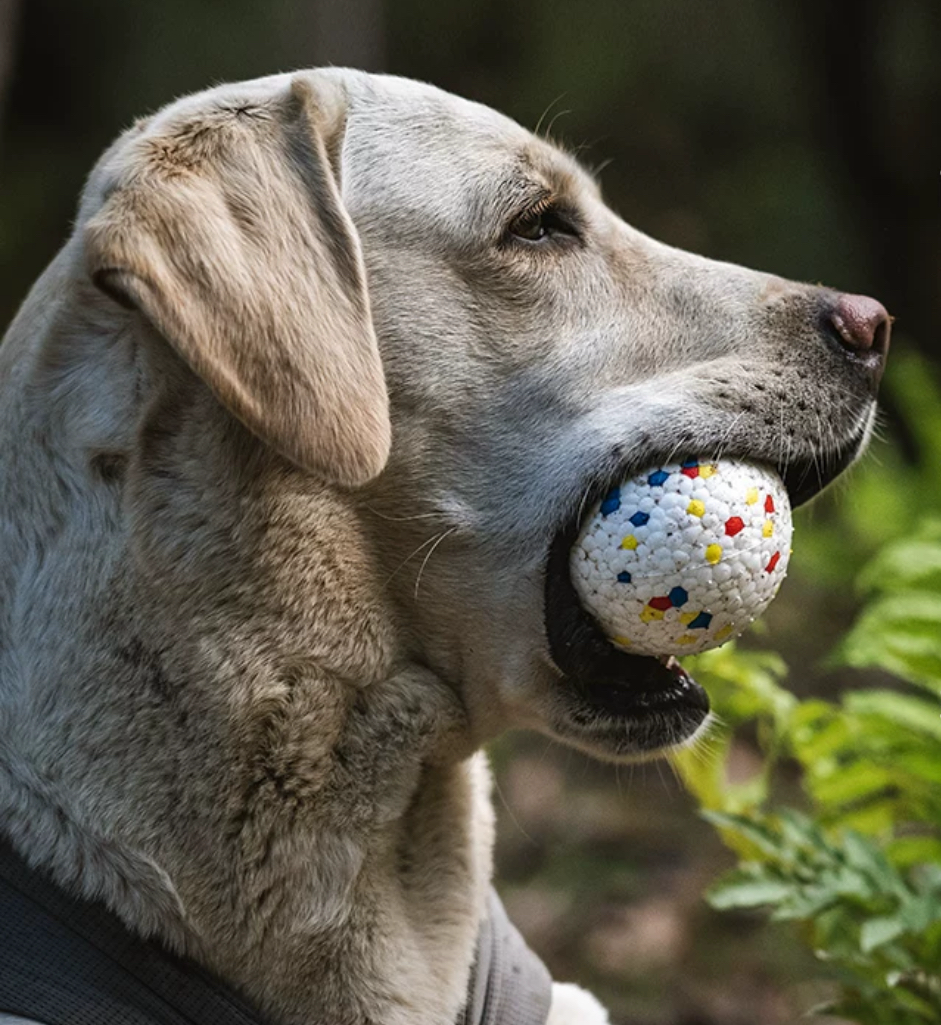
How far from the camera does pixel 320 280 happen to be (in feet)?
8.29

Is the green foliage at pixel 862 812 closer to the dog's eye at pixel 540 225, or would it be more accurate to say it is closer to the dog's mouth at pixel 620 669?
the dog's mouth at pixel 620 669

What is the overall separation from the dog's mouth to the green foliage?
0.55m

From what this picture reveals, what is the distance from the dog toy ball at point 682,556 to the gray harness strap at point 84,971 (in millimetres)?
921

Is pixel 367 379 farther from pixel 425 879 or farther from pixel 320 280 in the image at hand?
pixel 425 879

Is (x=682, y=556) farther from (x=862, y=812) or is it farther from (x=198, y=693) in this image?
(x=862, y=812)

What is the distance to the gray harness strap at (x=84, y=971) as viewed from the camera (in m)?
2.37

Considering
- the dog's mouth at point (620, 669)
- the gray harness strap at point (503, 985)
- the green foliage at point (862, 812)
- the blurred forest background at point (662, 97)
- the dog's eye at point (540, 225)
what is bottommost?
the blurred forest background at point (662, 97)

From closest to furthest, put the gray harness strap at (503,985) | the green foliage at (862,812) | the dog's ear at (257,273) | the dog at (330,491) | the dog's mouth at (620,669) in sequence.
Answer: the dog's ear at (257,273), the dog at (330,491), the dog's mouth at (620,669), the gray harness strap at (503,985), the green foliage at (862,812)

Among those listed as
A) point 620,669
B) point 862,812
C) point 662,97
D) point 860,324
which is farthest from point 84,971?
point 662,97

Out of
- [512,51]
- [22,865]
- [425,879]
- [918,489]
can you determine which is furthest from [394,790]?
[512,51]

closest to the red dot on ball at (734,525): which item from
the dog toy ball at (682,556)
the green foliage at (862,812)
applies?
the dog toy ball at (682,556)

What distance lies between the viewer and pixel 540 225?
2.86 metres

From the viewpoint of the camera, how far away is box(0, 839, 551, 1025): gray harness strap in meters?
2.37

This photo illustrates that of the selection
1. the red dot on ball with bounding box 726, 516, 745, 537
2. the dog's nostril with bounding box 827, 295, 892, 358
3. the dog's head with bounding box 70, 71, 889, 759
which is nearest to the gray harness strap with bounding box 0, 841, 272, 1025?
the dog's head with bounding box 70, 71, 889, 759
